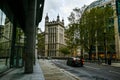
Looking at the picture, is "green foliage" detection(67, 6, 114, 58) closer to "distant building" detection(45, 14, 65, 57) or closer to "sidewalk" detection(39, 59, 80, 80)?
"sidewalk" detection(39, 59, 80, 80)

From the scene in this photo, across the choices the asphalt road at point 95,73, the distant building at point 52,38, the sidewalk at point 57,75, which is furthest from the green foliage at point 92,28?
the distant building at point 52,38

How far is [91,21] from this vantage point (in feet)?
160

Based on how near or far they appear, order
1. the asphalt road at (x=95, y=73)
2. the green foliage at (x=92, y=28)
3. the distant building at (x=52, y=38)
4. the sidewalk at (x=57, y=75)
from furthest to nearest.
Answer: the distant building at (x=52, y=38) < the green foliage at (x=92, y=28) < the asphalt road at (x=95, y=73) < the sidewalk at (x=57, y=75)

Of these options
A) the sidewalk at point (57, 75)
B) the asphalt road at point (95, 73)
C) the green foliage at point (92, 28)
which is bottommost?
the asphalt road at point (95, 73)

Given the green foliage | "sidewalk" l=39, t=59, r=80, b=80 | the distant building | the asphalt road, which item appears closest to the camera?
"sidewalk" l=39, t=59, r=80, b=80

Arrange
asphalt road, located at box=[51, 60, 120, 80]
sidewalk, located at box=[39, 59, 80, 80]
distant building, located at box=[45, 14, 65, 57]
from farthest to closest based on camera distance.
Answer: distant building, located at box=[45, 14, 65, 57], asphalt road, located at box=[51, 60, 120, 80], sidewalk, located at box=[39, 59, 80, 80]

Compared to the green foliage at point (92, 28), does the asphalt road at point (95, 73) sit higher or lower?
lower

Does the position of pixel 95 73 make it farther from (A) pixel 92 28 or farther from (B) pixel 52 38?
(B) pixel 52 38

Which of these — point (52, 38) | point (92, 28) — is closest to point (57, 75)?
point (92, 28)

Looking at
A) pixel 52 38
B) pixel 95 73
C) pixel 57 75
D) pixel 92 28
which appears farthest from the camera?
pixel 52 38

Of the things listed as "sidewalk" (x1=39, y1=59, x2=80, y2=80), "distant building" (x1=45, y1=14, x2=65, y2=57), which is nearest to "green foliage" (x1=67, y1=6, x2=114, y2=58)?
"sidewalk" (x1=39, y1=59, x2=80, y2=80)

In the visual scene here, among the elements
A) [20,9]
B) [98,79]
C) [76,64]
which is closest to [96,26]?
[76,64]

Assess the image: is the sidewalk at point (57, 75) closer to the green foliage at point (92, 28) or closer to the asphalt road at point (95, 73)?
the asphalt road at point (95, 73)

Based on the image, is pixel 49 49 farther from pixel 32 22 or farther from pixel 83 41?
pixel 32 22
